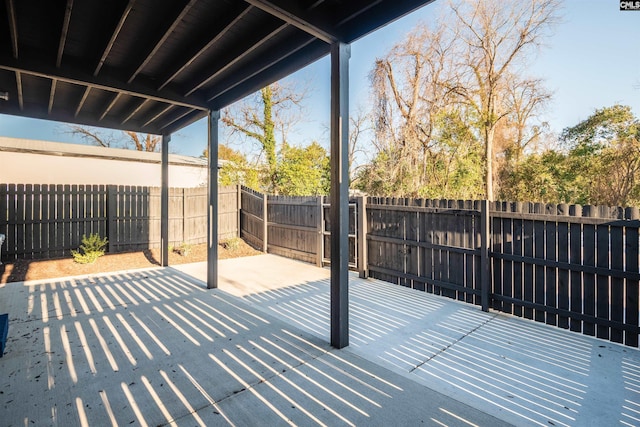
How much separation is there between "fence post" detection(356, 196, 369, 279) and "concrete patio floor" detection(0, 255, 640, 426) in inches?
46.6

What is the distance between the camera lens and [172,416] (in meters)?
1.98

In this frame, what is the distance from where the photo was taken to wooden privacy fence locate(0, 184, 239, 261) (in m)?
6.33

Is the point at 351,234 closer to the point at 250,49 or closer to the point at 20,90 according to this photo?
the point at 250,49

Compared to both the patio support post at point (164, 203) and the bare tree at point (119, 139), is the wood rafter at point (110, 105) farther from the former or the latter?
the bare tree at point (119, 139)

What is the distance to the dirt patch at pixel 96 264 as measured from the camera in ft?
18.5

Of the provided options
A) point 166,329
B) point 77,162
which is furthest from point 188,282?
point 77,162

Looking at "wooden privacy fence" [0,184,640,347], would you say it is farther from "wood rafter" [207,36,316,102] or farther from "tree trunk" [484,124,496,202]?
"tree trunk" [484,124,496,202]

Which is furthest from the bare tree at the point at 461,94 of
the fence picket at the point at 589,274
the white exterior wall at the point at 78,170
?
the white exterior wall at the point at 78,170

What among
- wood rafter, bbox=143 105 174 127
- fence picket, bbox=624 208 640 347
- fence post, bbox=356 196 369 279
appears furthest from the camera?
fence post, bbox=356 196 369 279

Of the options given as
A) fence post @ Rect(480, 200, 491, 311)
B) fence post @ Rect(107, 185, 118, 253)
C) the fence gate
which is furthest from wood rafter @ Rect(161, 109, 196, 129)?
fence post @ Rect(480, 200, 491, 311)

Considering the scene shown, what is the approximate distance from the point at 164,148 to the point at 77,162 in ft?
24.4

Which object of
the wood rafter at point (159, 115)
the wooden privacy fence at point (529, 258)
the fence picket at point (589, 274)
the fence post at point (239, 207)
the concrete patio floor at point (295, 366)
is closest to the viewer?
the concrete patio floor at point (295, 366)

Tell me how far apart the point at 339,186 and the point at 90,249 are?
21.0 ft

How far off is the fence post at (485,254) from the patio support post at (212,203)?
388 cm
